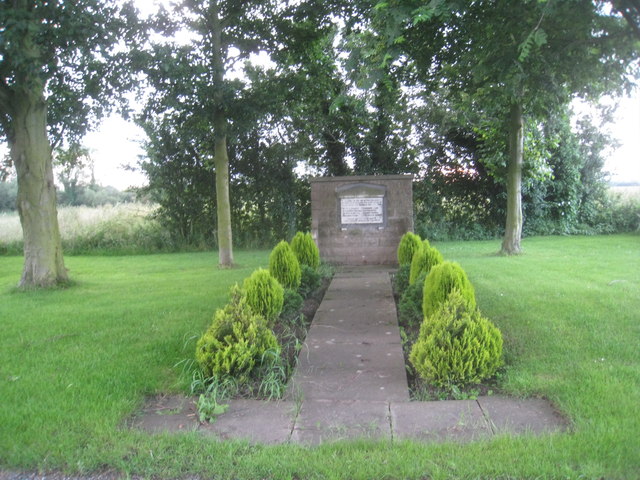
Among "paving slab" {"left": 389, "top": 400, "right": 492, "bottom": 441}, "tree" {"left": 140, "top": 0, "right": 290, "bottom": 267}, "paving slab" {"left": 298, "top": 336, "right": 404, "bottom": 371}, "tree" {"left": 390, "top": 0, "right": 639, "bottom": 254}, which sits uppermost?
"tree" {"left": 140, "top": 0, "right": 290, "bottom": 267}

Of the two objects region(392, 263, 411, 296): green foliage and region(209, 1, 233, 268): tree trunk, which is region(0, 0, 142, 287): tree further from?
region(392, 263, 411, 296): green foliage

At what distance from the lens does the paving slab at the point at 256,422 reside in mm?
3371

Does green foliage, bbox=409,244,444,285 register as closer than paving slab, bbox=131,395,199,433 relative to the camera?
No

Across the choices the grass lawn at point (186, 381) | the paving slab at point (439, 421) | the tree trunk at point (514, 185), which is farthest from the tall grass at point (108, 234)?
the paving slab at point (439, 421)

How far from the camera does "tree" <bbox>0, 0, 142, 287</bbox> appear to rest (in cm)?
833

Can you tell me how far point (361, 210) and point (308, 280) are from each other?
390cm

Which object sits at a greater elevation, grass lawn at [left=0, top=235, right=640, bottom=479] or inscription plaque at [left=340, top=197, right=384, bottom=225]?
inscription plaque at [left=340, top=197, right=384, bottom=225]


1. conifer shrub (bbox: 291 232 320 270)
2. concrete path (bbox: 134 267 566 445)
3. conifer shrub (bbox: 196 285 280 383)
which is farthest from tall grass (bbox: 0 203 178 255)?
concrete path (bbox: 134 267 566 445)

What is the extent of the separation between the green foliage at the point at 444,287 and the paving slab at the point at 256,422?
6.79ft

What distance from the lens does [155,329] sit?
6.19 meters

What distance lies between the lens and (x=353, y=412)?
146 inches

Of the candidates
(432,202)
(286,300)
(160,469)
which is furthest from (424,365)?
(432,202)

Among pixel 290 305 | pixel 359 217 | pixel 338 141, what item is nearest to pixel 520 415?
pixel 290 305

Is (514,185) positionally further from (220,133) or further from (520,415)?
(520,415)
